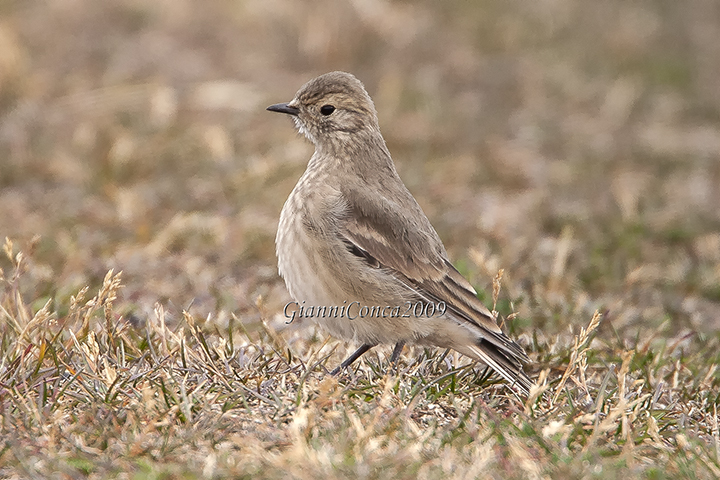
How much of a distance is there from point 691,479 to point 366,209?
94.6 inches

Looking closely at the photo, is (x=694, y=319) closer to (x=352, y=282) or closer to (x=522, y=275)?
(x=522, y=275)

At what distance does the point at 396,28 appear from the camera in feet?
41.2

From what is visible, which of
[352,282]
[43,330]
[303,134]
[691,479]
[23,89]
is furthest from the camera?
[23,89]

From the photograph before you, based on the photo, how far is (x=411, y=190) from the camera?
9258 mm

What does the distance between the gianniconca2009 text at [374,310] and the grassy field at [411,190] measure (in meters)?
0.26

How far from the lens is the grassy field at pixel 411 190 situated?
157 inches

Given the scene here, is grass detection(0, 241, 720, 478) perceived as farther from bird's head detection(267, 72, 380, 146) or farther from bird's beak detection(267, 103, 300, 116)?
bird's beak detection(267, 103, 300, 116)

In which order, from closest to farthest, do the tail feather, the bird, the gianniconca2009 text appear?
the tail feather → the bird → the gianniconca2009 text

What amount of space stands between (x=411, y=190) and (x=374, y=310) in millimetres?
4208

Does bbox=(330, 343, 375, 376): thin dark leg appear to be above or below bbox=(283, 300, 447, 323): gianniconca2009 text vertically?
below

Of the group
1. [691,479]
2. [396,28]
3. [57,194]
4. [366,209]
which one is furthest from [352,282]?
[396,28]

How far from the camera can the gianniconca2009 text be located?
201 inches

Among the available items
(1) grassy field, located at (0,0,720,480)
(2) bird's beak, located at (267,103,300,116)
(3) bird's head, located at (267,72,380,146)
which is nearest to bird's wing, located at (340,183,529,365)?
(1) grassy field, located at (0,0,720,480)

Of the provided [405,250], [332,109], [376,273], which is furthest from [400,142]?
[376,273]
